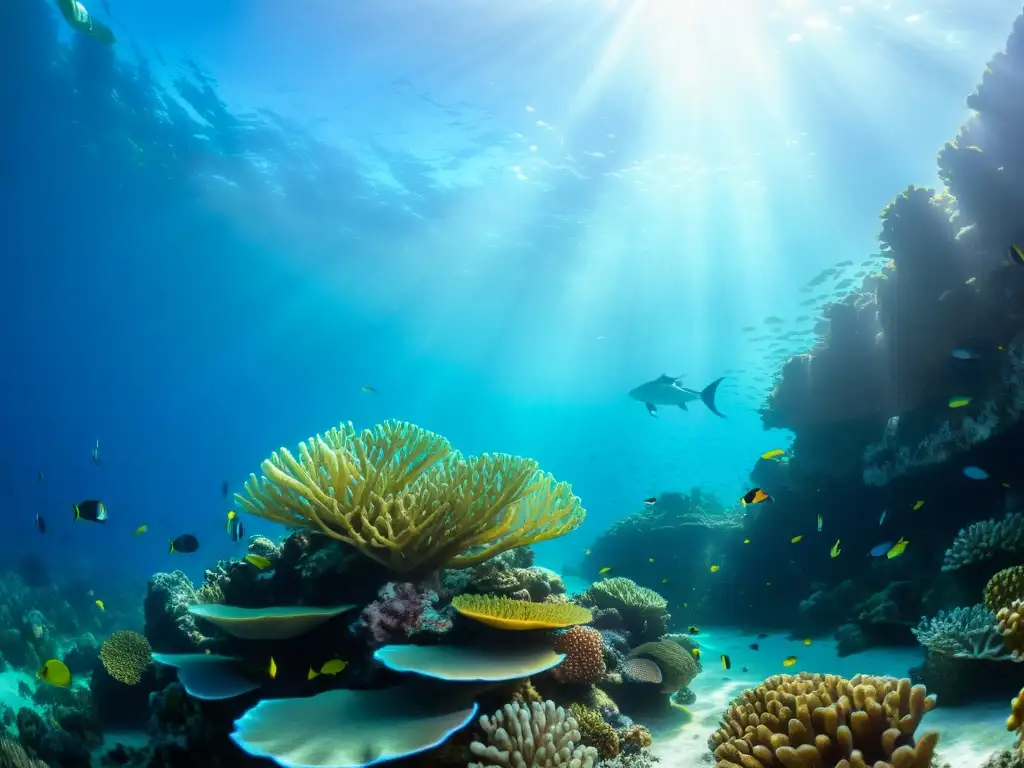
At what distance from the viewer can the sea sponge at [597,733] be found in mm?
4355

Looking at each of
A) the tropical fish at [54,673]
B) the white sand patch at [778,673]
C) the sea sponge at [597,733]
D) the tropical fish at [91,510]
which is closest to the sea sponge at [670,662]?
the white sand patch at [778,673]

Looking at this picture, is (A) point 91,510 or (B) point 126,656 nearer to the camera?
(B) point 126,656

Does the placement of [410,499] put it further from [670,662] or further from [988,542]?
[988,542]

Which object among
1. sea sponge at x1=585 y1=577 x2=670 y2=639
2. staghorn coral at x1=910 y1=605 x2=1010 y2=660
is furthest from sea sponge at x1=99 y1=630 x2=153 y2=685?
staghorn coral at x1=910 y1=605 x2=1010 y2=660

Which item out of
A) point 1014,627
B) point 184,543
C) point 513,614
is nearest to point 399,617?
point 513,614

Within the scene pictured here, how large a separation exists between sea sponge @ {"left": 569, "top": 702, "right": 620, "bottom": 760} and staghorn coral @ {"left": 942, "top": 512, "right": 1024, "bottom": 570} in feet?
18.1

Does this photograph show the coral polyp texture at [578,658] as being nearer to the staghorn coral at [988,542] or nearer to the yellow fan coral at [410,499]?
the yellow fan coral at [410,499]

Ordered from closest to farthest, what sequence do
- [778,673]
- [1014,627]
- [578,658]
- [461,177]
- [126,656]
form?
1. [1014,627]
2. [578,658]
3. [126,656]
4. [778,673]
5. [461,177]

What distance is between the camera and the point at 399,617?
4031mm

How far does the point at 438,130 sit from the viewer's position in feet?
74.7

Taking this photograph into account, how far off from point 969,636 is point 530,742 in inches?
195

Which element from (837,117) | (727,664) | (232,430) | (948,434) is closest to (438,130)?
(837,117)

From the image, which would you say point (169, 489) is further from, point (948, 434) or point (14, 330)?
point (948, 434)

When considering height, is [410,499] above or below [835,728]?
above
